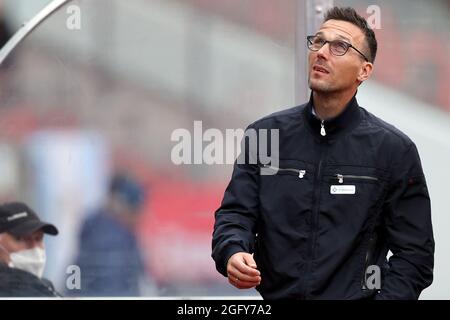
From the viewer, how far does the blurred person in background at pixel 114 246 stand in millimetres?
4902

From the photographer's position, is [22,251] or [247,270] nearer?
[247,270]

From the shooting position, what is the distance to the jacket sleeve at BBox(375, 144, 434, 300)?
3137 mm

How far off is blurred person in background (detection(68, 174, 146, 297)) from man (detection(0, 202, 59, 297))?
17cm

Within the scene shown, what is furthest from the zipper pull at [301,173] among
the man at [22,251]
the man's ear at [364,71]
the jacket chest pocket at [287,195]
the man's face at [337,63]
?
the man at [22,251]

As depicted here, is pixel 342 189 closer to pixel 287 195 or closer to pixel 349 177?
pixel 349 177

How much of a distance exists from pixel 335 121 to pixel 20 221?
219 cm

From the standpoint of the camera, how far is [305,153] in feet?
10.4

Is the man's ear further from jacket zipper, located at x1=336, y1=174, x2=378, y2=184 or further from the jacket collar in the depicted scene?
jacket zipper, located at x1=336, y1=174, x2=378, y2=184

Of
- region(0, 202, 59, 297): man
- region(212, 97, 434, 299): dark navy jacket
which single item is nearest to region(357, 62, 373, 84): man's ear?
region(212, 97, 434, 299): dark navy jacket

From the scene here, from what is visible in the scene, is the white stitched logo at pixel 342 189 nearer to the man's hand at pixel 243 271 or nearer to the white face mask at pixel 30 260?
the man's hand at pixel 243 271

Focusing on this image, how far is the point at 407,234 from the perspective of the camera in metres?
3.15

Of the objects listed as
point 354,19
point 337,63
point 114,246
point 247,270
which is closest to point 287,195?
point 247,270
